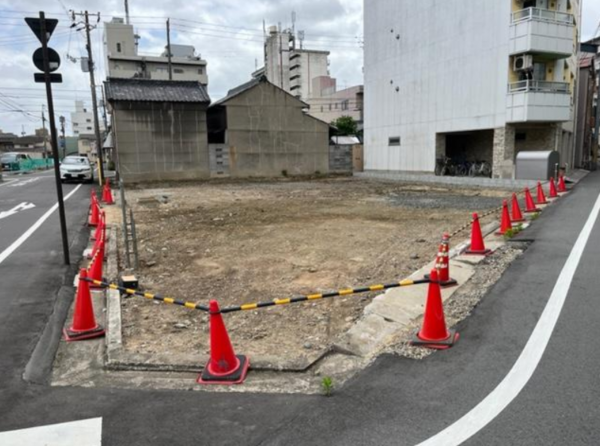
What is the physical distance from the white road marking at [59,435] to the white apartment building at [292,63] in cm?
9664

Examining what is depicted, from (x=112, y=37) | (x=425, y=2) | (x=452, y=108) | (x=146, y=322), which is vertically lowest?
(x=146, y=322)

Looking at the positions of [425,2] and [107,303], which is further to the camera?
[425,2]

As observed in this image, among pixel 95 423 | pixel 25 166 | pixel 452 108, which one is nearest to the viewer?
pixel 95 423

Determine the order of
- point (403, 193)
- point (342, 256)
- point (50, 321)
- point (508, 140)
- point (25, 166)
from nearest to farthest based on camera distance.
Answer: point (50, 321)
point (342, 256)
point (403, 193)
point (508, 140)
point (25, 166)

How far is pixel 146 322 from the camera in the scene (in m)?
5.50

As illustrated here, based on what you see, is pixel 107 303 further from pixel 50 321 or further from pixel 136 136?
pixel 136 136

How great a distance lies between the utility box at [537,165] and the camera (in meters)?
19.8

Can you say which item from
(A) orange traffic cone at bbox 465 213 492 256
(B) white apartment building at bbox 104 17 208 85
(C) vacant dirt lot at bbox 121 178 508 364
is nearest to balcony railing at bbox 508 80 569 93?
(C) vacant dirt lot at bbox 121 178 508 364

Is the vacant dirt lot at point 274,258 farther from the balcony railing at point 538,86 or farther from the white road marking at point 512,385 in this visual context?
the balcony railing at point 538,86

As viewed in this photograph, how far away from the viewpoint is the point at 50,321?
5.48m

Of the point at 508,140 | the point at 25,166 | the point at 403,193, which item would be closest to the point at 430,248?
the point at 403,193

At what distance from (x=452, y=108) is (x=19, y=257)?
897 inches

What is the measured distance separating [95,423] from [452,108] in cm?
2541

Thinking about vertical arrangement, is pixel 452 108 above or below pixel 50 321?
above
